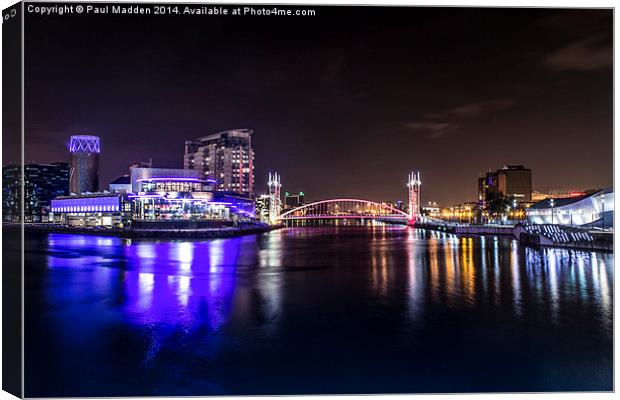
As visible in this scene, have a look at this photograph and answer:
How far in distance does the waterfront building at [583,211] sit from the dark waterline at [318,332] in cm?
404

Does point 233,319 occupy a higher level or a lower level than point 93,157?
lower

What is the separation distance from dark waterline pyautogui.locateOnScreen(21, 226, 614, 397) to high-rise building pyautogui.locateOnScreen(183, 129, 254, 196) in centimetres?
4772

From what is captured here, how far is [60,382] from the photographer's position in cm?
Result: 425

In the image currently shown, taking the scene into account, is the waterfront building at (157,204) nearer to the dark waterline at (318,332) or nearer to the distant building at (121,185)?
the distant building at (121,185)

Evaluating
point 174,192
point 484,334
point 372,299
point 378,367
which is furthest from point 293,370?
point 174,192

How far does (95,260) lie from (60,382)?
420 inches

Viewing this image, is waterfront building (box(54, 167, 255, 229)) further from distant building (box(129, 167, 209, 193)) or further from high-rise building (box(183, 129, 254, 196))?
high-rise building (box(183, 129, 254, 196))

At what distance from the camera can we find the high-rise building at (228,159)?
192ft

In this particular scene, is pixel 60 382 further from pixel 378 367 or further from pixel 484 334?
pixel 484 334

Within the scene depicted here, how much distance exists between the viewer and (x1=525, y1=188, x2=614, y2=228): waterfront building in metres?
14.1

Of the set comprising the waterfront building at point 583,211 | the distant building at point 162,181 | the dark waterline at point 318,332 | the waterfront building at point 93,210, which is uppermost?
the distant building at point 162,181

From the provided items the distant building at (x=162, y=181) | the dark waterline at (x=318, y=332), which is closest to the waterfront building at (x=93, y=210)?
the distant building at (x=162, y=181)

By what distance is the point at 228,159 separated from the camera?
59.0 meters

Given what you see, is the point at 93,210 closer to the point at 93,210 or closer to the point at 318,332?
the point at 93,210
